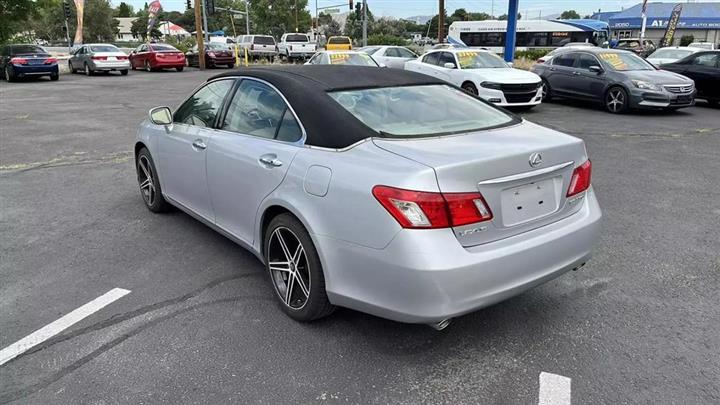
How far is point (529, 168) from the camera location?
2912 millimetres

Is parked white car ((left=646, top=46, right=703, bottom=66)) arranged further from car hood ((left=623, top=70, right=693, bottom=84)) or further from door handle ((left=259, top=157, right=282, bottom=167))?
door handle ((left=259, top=157, right=282, bottom=167))

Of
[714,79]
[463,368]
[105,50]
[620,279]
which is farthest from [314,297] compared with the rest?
[105,50]

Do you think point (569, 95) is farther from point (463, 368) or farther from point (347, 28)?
point (347, 28)

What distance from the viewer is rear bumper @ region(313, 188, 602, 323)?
2602 mm

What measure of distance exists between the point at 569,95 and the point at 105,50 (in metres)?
23.7

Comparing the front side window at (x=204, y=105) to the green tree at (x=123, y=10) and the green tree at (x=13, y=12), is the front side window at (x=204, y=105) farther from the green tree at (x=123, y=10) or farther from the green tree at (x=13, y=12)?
the green tree at (x=123, y=10)

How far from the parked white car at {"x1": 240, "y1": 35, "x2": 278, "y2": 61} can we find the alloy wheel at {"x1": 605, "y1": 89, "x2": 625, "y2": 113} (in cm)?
2972

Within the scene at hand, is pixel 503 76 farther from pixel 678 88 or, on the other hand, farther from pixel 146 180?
pixel 146 180

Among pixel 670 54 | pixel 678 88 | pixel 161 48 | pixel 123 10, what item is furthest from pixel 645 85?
pixel 123 10

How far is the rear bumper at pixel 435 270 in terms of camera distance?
260 cm

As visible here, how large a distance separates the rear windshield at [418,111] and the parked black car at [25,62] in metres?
25.6

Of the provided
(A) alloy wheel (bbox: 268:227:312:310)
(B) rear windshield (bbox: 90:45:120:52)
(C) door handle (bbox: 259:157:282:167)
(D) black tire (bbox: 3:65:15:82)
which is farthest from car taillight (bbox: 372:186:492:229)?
(B) rear windshield (bbox: 90:45:120:52)

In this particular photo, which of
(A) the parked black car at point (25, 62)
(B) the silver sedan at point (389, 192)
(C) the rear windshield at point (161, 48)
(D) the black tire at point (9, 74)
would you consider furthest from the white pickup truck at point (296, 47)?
(B) the silver sedan at point (389, 192)

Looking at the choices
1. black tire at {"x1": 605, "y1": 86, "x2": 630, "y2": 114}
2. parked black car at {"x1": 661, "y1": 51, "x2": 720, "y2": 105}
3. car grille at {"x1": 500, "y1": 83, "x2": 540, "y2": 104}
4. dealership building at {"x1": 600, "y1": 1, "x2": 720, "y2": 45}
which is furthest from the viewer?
dealership building at {"x1": 600, "y1": 1, "x2": 720, "y2": 45}
